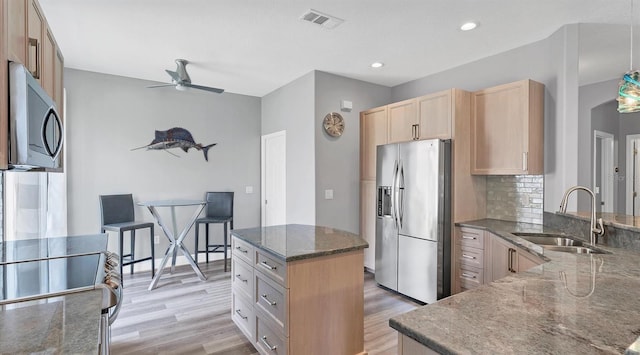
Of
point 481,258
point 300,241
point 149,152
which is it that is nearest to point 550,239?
point 481,258

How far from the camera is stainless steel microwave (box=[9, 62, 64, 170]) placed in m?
1.18

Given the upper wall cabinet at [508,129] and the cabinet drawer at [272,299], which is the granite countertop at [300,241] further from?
the upper wall cabinet at [508,129]

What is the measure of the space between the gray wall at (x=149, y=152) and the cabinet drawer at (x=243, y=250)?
2.42 meters

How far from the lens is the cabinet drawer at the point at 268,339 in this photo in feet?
6.53

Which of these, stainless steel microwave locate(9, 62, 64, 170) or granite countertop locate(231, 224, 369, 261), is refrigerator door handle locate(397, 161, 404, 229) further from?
stainless steel microwave locate(9, 62, 64, 170)

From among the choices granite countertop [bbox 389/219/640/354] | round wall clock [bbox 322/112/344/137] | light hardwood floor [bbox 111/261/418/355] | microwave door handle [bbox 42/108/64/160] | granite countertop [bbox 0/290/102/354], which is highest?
round wall clock [bbox 322/112/344/137]

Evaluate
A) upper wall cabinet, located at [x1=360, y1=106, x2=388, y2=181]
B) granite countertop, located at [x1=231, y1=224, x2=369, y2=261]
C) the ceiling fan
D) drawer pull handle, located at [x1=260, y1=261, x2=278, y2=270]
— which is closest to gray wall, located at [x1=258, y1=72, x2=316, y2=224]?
upper wall cabinet, located at [x1=360, y1=106, x2=388, y2=181]

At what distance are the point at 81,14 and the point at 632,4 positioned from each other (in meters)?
4.37

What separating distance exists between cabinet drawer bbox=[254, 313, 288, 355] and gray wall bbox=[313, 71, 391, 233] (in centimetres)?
187

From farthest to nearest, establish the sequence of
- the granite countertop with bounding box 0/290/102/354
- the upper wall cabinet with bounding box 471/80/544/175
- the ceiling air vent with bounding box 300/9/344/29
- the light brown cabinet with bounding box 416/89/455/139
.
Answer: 1. the light brown cabinet with bounding box 416/89/455/139
2. the upper wall cabinet with bounding box 471/80/544/175
3. the ceiling air vent with bounding box 300/9/344/29
4. the granite countertop with bounding box 0/290/102/354

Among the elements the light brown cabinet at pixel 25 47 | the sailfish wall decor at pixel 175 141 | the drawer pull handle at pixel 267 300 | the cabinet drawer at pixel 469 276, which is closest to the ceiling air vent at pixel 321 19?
the light brown cabinet at pixel 25 47

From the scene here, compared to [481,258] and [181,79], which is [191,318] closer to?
[181,79]

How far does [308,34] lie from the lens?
300cm

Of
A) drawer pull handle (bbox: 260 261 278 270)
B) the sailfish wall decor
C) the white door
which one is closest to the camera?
drawer pull handle (bbox: 260 261 278 270)
